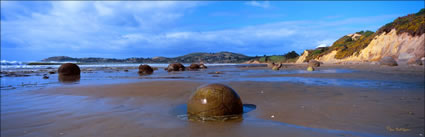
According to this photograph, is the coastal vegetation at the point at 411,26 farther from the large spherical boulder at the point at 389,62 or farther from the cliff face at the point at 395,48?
the large spherical boulder at the point at 389,62

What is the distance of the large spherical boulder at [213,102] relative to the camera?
5.06m

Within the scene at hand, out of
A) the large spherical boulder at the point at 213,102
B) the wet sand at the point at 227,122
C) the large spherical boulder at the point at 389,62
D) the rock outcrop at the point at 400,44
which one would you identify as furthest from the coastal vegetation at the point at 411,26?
the large spherical boulder at the point at 213,102

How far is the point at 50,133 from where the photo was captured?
165 inches

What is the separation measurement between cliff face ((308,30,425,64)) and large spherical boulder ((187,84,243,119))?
98.2 ft

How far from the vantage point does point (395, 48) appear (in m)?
31.1

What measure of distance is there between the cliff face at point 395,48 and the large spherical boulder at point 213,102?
2994cm

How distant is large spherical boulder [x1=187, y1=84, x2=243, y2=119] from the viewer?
506 cm

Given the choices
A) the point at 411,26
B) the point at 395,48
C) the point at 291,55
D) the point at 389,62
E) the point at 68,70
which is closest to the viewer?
the point at 68,70

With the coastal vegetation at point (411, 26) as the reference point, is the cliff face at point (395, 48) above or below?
below

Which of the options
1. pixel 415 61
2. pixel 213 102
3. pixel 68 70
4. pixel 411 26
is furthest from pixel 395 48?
pixel 68 70

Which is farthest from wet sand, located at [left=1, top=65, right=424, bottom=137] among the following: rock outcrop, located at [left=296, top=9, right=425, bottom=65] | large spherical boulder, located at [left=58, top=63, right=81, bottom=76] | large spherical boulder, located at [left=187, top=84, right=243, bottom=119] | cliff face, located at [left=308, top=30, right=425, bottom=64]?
cliff face, located at [left=308, top=30, right=425, bottom=64]

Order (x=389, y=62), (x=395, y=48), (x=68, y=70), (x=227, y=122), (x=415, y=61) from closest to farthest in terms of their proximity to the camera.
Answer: (x=227, y=122), (x=68, y=70), (x=415, y=61), (x=389, y=62), (x=395, y=48)

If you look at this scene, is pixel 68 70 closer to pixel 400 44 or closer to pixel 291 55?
pixel 400 44

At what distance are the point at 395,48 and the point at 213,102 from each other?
116 feet
